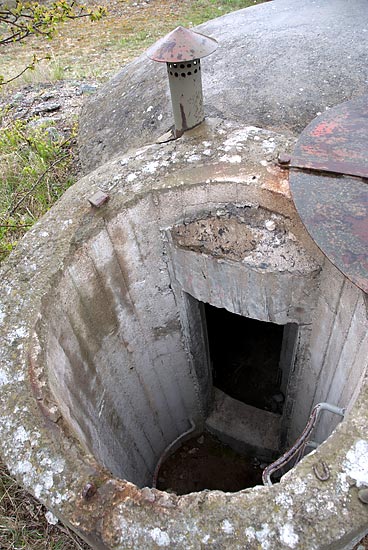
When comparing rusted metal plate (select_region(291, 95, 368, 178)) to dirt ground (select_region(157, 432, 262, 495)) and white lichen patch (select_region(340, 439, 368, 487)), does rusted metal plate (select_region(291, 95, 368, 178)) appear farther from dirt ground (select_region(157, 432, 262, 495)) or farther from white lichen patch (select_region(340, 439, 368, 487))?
dirt ground (select_region(157, 432, 262, 495))

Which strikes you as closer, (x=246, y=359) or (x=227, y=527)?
(x=227, y=527)

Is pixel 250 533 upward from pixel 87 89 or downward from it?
upward

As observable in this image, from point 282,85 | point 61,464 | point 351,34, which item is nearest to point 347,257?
point 61,464

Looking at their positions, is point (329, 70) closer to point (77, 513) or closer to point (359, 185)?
point (359, 185)

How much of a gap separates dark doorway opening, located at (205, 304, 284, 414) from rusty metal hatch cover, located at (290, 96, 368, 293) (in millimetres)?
2824

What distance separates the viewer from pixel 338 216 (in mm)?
2457

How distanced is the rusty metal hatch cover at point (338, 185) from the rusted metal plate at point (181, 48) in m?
0.83

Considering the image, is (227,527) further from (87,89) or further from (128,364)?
(87,89)

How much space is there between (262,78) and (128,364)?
9.56 ft

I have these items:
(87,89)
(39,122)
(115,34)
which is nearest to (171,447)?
(39,122)

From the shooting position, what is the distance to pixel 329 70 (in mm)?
4316

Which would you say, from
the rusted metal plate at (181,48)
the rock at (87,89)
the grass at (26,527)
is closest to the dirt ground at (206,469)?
the grass at (26,527)

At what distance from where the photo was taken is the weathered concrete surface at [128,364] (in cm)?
179

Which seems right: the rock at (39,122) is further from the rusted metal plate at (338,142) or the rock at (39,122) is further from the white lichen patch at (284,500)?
the white lichen patch at (284,500)
